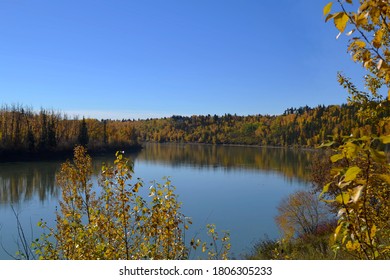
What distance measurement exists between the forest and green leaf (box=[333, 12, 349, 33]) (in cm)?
37

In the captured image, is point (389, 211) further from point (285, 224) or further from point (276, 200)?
point (276, 200)

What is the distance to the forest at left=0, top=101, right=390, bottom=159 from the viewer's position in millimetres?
49219

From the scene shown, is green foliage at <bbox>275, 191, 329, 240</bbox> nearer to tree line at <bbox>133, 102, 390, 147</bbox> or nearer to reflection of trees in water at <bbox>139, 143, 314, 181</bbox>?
reflection of trees in water at <bbox>139, 143, 314, 181</bbox>

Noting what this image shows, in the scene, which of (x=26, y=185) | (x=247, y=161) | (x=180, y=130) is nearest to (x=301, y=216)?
(x=26, y=185)

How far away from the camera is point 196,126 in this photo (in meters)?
170

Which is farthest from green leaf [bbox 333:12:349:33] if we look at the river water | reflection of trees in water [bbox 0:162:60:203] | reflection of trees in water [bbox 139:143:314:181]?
reflection of trees in water [bbox 139:143:314:181]

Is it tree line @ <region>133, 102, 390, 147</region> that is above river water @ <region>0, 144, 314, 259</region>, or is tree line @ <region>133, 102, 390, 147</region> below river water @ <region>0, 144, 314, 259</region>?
above

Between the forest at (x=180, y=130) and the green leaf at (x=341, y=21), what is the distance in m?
0.37

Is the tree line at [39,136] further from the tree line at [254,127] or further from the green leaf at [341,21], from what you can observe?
the tree line at [254,127]

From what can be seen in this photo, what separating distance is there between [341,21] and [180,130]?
532 ft

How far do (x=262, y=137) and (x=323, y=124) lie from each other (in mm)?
25399

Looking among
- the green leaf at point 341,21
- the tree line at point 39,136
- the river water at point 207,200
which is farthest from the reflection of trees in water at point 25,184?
the green leaf at point 341,21

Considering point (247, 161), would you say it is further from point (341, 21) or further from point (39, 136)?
point (341, 21)

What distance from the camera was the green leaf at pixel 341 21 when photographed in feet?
3.36
